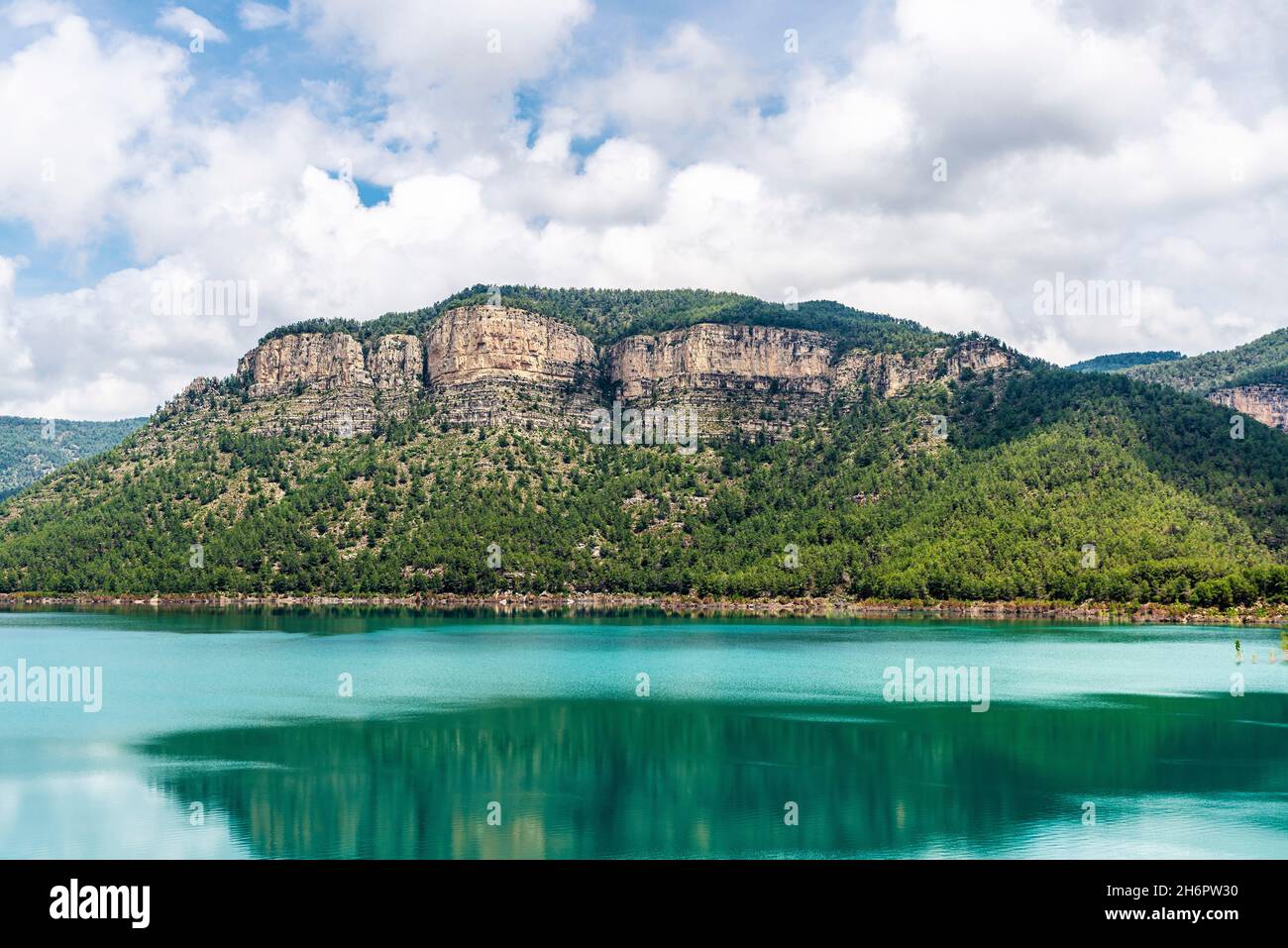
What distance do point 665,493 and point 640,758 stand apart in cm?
13483

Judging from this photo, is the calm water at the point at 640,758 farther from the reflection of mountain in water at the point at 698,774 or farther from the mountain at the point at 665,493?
the mountain at the point at 665,493

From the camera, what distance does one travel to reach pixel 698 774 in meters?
38.0

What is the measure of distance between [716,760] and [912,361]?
16741 centimetres

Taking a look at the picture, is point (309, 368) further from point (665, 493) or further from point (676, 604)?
point (676, 604)

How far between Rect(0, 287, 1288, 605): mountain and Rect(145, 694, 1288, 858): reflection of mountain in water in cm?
7549

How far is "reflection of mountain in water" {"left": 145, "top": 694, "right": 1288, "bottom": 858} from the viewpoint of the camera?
3059 cm

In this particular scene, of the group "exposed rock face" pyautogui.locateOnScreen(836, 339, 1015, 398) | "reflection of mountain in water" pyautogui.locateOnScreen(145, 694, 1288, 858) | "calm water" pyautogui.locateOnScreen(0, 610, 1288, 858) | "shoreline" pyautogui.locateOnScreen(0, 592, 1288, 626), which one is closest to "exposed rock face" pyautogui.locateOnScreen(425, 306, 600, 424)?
"shoreline" pyautogui.locateOnScreen(0, 592, 1288, 626)

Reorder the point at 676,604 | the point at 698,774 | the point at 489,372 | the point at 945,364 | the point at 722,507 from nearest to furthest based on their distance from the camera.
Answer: the point at 698,774, the point at 676,604, the point at 722,507, the point at 945,364, the point at 489,372

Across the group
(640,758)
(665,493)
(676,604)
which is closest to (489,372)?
(665,493)

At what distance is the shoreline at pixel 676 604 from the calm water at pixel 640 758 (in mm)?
41193

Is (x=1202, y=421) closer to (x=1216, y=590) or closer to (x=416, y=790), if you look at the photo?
(x=1216, y=590)

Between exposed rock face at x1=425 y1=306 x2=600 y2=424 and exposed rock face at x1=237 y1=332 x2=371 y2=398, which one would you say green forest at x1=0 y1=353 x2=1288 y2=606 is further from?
exposed rock face at x1=237 y1=332 x2=371 y2=398

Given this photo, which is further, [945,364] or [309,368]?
[309,368]
